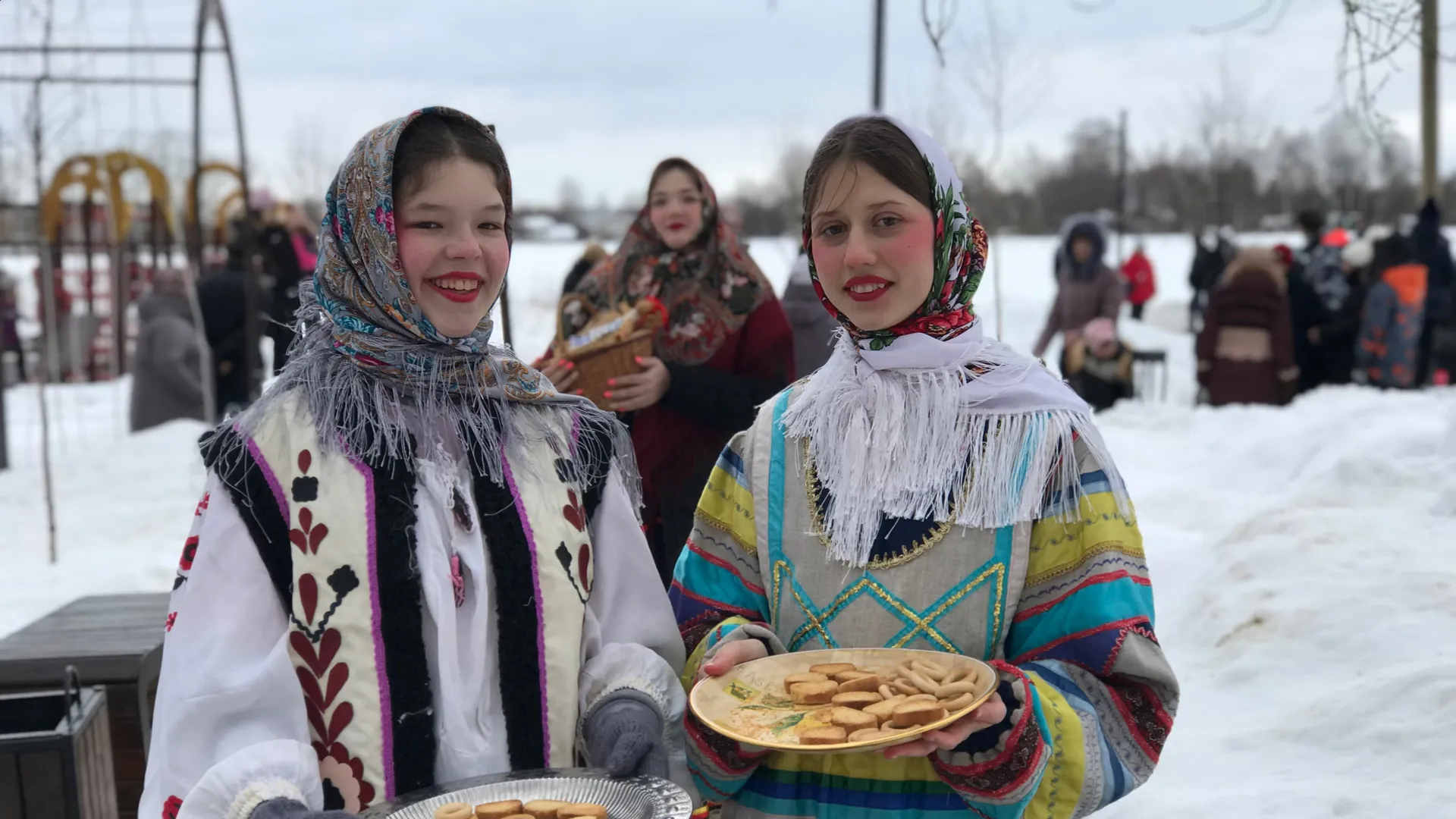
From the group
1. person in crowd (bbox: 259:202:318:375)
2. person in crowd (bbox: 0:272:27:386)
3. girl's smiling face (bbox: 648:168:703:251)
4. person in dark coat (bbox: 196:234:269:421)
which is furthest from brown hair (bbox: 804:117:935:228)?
person in crowd (bbox: 0:272:27:386)

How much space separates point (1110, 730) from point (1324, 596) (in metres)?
3.48

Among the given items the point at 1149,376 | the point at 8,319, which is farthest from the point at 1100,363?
the point at 8,319

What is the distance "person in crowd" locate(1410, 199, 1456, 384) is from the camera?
10.4m

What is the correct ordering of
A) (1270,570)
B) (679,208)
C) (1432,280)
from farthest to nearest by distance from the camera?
(1432,280) → (1270,570) → (679,208)

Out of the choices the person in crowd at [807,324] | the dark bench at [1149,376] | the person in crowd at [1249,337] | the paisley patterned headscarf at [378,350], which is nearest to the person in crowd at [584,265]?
the person in crowd at [807,324]

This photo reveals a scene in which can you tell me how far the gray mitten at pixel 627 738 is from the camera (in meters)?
1.84

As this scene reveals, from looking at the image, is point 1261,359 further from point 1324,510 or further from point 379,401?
point 379,401

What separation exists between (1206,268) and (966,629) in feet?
51.3

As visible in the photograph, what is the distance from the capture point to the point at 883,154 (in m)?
1.91

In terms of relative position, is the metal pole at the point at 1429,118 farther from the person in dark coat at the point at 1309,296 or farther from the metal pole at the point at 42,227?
the metal pole at the point at 42,227

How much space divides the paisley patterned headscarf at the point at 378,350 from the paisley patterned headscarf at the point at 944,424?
570mm

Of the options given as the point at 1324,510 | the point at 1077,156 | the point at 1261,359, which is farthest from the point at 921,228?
the point at 1077,156

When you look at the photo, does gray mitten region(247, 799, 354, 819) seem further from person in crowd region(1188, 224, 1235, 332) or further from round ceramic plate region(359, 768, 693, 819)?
person in crowd region(1188, 224, 1235, 332)

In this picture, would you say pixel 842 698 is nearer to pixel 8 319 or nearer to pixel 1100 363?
pixel 1100 363
